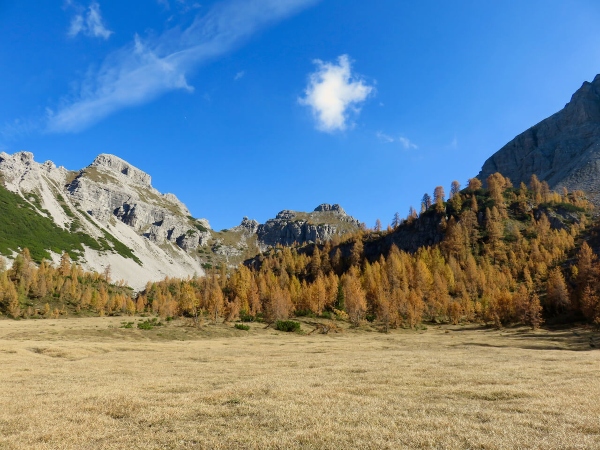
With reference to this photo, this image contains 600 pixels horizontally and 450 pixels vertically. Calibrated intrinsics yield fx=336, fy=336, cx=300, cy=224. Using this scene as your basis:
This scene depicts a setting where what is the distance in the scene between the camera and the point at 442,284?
392ft

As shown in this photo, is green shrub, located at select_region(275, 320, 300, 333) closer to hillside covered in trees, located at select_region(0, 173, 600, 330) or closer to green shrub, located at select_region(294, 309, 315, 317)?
hillside covered in trees, located at select_region(0, 173, 600, 330)

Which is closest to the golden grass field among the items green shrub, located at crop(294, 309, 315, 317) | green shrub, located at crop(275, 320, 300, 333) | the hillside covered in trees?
green shrub, located at crop(275, 320, 300, 333)

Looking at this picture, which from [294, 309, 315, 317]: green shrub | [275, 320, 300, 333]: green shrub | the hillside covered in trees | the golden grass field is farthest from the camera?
[294, 309, 315, 317]: green shrub

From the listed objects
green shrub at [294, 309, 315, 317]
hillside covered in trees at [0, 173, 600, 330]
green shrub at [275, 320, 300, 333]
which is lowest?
green shrub at [275, 320, 300, 333]

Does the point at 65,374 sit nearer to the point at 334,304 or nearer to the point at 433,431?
→ the point at 433,431

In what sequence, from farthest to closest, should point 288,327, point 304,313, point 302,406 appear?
point 304,313, point 288,327, point 302,406

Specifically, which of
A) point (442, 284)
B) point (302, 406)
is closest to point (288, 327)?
point (442, 284)

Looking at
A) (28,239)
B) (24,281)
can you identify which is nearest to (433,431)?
(24,281)

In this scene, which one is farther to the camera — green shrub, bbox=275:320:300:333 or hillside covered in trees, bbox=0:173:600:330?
hillside covered in trees, bbox=0:173:600:330

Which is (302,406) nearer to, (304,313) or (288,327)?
(288,327)

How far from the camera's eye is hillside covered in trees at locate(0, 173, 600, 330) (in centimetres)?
9250

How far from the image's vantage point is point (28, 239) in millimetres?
196375

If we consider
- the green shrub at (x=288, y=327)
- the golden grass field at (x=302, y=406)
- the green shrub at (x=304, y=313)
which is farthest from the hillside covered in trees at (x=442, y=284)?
the golden grass field at (x=302, y=406)

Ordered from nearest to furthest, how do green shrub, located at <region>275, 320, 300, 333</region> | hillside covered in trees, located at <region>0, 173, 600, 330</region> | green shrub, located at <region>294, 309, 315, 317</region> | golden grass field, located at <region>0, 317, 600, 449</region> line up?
golden grass field, located at <region>0, 317, 600, 449</region>, green shrub, located at <region>275, 320, 300, 333</region>, hillside covered in trees, located at <region>0, 173, 600, 330</region>, green shrub, located at <region>294, 309, 315, 317</region>
